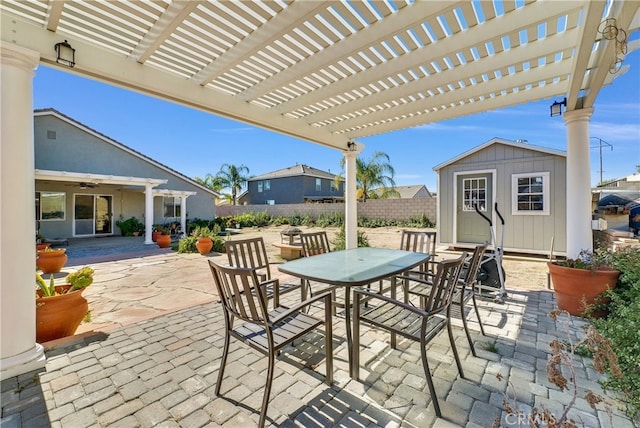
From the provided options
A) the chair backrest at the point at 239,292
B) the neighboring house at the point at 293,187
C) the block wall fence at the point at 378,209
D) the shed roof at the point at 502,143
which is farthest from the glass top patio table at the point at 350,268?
the neighboring house at the point at 293,187

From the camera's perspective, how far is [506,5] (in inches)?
91.8

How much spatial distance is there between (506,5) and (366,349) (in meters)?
3.27

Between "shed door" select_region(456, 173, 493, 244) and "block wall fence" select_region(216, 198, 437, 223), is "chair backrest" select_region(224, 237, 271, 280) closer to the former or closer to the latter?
"shed door" select_region(456, 173, 493, 244)

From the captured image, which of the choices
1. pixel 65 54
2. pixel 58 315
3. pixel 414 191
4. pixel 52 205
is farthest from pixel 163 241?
pixel 414 191

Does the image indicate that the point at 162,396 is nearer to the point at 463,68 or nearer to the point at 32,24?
the point at 32,24

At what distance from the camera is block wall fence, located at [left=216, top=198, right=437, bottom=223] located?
15461 millimetres

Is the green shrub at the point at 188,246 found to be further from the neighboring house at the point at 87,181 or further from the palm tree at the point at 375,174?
the palm tree at the point at 375,174

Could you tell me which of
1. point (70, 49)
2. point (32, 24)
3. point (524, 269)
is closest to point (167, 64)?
point (70, 49)

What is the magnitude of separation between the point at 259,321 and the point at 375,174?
1760cm

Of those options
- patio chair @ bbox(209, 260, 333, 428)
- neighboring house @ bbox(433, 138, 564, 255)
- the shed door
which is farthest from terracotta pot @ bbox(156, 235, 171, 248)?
the shed door

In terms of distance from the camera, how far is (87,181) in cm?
1027

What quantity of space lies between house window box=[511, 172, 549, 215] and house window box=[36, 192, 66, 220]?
16.2 metres

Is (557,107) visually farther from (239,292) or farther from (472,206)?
(239,292)

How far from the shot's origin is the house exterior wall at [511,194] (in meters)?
6.78
